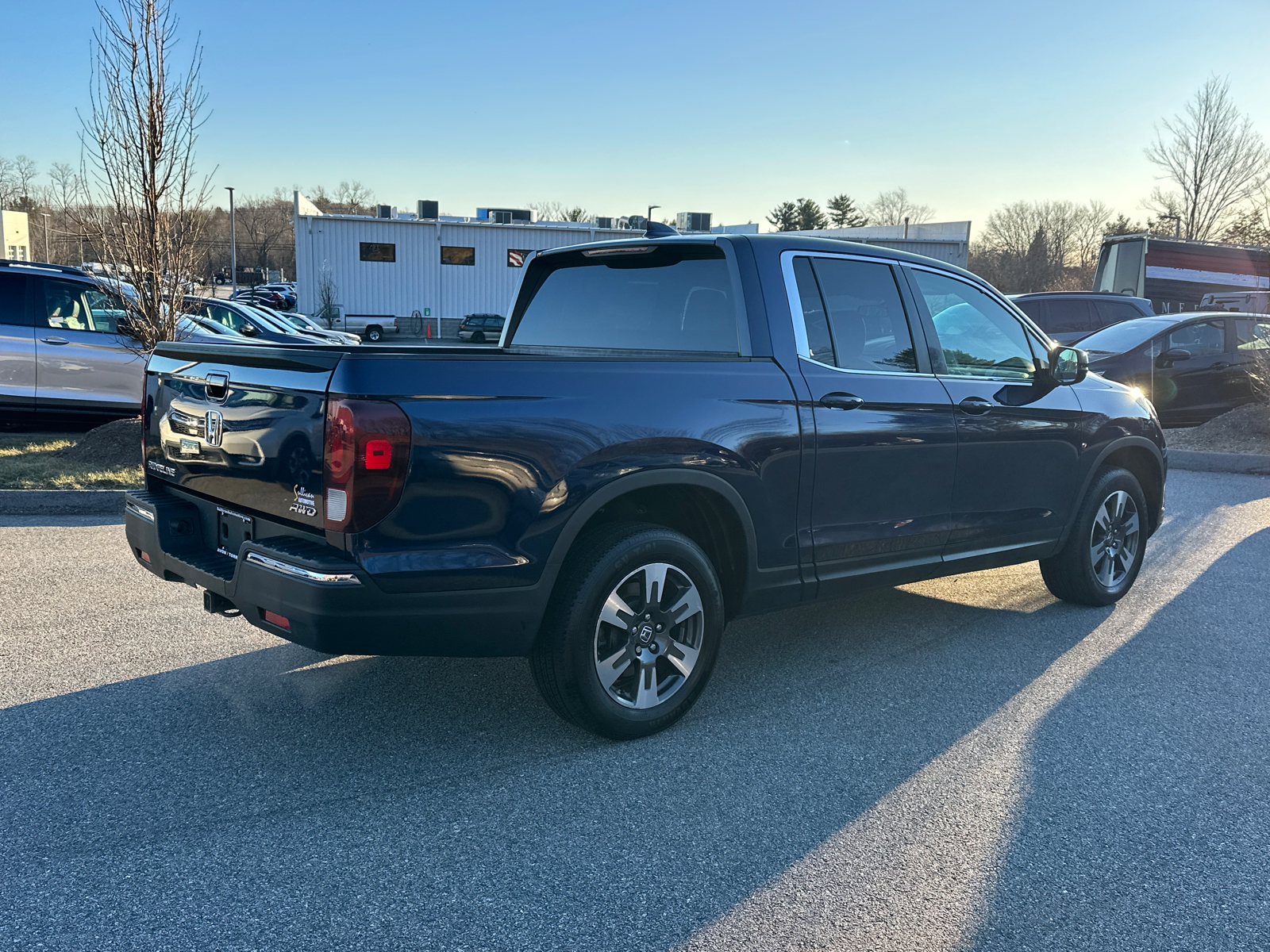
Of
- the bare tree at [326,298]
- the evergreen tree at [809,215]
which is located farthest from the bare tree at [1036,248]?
the bare tree at [326,298]

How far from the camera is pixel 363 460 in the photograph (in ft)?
9.69

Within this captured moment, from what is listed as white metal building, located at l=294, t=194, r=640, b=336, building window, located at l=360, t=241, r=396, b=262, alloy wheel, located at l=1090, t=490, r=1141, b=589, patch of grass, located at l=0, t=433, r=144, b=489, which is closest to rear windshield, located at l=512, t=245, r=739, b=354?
alloy wheel, located at l=1090, t=490, r=1141, b=589

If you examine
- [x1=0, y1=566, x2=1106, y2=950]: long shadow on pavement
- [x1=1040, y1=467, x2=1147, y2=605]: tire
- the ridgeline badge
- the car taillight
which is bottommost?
[x1=0, y1=566, x2=1106, y2=950]: long shadow on pavement

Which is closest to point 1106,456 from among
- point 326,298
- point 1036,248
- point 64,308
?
point 64,308

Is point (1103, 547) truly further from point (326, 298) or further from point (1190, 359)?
point (326, 298)

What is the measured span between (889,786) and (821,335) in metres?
1.90

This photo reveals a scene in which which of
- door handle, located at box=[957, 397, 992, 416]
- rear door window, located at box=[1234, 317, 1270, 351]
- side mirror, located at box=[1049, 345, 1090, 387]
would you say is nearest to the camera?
door handle, located at box=[957, 397, 992, 416]

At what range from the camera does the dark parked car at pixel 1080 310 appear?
16328 millimetres

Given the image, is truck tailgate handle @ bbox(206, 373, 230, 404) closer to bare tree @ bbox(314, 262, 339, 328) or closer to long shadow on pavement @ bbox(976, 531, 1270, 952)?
long shadow on pavement @ bbox(976, 531, 1270, 952)

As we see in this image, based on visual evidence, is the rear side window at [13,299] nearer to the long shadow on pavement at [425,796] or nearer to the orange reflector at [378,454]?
the long shadow on pavement at [425,796]

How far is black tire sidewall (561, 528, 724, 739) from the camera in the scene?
3.43 metres

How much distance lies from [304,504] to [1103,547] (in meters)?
4.60

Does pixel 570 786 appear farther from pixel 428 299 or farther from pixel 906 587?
pixel 428 299

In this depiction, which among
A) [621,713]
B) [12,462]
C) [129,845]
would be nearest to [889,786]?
[621,713]
